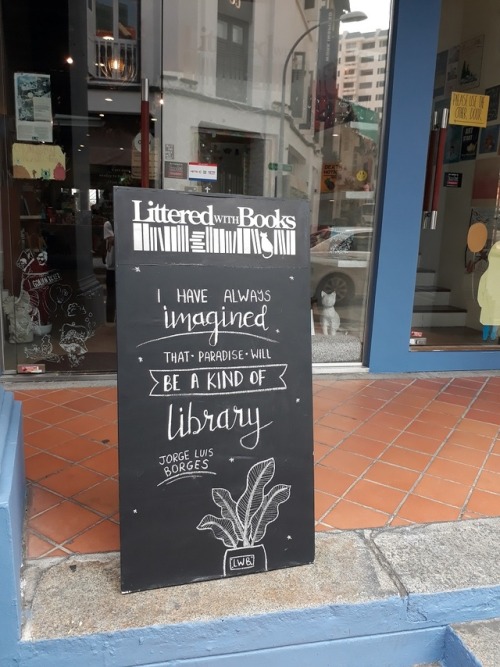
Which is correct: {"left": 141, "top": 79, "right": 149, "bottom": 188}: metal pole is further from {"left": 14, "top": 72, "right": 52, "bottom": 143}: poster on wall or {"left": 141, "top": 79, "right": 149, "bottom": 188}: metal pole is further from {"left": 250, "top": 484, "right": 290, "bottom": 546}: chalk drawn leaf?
{"left": 250, "top": 484, "right": 290, "bottom": 546}: chalk drawn leaf

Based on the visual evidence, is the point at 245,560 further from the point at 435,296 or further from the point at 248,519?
the point at 435,296

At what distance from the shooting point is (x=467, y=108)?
4.63 meters

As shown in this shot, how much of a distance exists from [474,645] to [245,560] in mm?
843

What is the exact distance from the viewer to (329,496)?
2557 mm

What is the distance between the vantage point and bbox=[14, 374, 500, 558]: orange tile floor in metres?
2.33

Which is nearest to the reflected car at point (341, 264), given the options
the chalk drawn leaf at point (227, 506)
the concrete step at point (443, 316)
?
the concrete step at point (443, 316)

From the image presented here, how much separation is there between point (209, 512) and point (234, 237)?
982 mm

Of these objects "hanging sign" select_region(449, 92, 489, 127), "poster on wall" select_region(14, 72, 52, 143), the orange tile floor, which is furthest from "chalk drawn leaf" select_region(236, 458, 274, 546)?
"hanging sign" select_region(449, 92, 489, 127)

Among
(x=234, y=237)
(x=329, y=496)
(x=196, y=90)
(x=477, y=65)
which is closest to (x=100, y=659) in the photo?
(x=329, y=496)

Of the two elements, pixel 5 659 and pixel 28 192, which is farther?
pixel 28 192

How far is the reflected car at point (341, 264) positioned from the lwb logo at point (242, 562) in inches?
121

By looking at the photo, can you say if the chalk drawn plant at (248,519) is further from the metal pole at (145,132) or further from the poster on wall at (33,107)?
the poster on wall at (33,107)

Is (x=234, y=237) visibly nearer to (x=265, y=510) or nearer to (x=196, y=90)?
(x=265, y=510)

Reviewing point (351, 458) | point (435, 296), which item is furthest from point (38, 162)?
point (435, 296)
